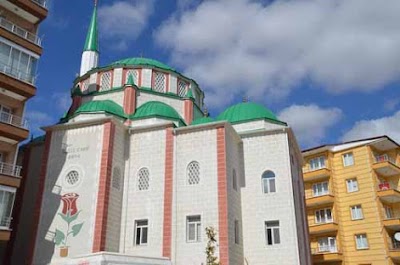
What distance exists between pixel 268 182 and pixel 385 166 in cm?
1264

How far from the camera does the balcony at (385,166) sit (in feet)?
108

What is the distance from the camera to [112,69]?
103 feet

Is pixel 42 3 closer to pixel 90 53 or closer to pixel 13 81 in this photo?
pixel 13 81

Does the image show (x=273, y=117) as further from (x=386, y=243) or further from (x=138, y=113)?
(x=386, y=243)

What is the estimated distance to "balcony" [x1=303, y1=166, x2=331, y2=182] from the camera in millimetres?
34491

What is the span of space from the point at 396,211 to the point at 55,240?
25.4 metres

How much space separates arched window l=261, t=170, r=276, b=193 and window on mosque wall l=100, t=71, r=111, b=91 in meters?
13.1

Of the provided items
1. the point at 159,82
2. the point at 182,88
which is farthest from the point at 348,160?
the point at 159,82

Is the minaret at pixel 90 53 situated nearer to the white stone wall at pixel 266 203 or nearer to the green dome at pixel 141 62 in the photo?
the green dome at pixel 141 62

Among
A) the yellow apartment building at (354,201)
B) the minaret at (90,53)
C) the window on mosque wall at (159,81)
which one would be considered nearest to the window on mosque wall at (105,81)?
the window on mosque wall at (159,81)

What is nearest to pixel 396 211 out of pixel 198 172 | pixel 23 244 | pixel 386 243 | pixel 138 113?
pixel 386 243

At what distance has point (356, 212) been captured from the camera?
32844 mm

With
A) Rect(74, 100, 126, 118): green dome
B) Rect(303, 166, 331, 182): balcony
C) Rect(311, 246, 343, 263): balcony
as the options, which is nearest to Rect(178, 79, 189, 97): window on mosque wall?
Rect(74, 100, 126, 118): green dome

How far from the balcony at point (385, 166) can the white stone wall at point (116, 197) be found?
1962 cm
